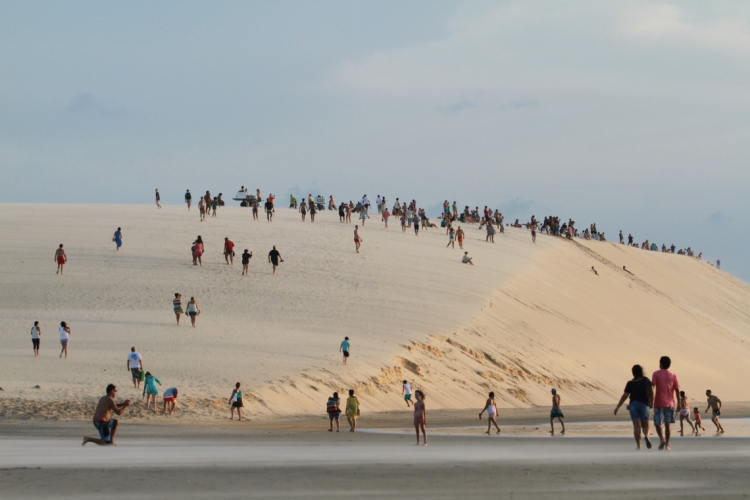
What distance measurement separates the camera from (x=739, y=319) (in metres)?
62.2

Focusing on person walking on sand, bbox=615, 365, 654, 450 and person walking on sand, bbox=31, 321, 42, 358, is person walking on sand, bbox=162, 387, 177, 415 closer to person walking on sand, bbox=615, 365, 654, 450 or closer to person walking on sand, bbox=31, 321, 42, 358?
person walking on sand, bbox=31, 321, 42, 358

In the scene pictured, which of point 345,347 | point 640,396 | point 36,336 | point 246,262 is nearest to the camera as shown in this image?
point 640,396

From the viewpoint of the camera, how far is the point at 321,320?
3269cm

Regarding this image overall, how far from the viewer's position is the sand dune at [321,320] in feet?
84.9

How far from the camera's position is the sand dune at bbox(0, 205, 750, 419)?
25875mm

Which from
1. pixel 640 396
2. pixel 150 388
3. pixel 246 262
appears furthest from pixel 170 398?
pixel 246 262

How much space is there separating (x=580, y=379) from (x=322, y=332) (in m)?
10.2

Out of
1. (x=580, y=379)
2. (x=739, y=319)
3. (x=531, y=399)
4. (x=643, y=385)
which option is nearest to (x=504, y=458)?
(x=643, y=385)

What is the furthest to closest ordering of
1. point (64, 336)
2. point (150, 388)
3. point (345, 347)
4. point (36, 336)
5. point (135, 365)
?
point (345, 347), point (36, 336), point (64, 336), point (135, 365), point (150, 388)

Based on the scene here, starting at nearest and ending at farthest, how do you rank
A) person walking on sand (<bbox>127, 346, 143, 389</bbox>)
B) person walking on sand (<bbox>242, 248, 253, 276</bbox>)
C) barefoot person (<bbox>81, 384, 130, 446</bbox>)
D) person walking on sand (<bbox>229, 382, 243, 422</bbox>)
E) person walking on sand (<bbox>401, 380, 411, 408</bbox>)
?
barefoot person (<bbox>81, 384, 130, 446</bbox>), person walking on sand (<bbox>229, 382, 243, 422</bbox>), person walking on sand (<bbox>127, 346, 143, 389</bbox>), person walking on sand (<bbox>401, 380, 411, 408</bbox>), person walking on sand (<bbox>242, 248, 253, 276</bbox>)

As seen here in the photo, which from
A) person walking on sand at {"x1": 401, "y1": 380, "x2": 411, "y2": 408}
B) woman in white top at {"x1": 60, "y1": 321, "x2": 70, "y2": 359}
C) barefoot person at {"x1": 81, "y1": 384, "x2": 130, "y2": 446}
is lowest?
person walking on sand at {"x1": 401, "y1": 380, "x2": 411, "y2": 408}

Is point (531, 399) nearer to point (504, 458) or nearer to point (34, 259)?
point (504, 458)

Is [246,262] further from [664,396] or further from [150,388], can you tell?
[664,396]

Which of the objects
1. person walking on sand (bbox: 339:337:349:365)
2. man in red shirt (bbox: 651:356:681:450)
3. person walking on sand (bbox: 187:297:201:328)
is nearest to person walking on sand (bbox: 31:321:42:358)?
person walking on sand (bbox: 187:297:201:328)
